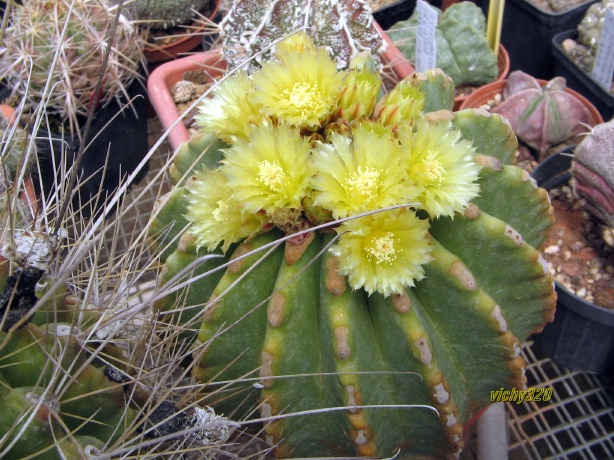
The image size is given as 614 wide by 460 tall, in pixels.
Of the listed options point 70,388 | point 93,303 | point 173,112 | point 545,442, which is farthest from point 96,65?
point 545,442

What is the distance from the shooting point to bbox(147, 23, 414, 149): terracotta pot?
3.68ft

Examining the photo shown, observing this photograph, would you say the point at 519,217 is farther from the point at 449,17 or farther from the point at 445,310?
the point at 449,17

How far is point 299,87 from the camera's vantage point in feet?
1.95

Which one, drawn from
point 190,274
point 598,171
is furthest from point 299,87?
point 598,171

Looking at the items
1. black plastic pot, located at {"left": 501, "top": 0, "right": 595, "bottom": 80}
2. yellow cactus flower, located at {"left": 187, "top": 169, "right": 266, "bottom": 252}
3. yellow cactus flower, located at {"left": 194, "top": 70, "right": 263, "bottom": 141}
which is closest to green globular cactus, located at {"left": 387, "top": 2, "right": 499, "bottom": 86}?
black plastic pot, located at {"left": 501, "top": 0, "right": 595, "bottom": 80}

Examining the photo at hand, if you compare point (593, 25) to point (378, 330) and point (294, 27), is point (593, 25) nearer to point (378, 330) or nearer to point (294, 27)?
point (294, 27)

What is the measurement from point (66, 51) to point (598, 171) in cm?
104

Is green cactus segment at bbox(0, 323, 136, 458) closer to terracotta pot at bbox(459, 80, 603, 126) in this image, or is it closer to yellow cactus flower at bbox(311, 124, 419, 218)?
yellow cactus flower at bbox(311, 124, 419, 218)

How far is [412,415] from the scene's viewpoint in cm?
65

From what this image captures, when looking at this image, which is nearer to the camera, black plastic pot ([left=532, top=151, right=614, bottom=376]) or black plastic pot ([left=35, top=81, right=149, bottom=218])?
black plastic pot ([left=532, top=151, right=614, bottom=376])

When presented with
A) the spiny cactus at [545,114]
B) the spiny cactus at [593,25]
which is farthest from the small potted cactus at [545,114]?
the spiny cactus at [593,25]

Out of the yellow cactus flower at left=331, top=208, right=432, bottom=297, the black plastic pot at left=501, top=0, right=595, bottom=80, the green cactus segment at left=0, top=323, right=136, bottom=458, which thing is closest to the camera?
the green cactus segment at left=0, top=323, right=136, bottom=458

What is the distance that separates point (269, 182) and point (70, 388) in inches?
9.5

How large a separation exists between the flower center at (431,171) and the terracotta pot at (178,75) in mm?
579
